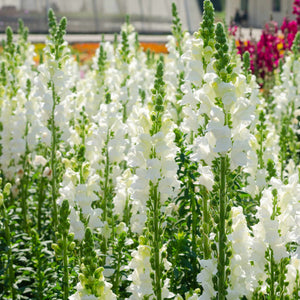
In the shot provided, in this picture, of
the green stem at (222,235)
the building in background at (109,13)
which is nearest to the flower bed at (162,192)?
the green stem at (222,235)

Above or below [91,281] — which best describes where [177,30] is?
above

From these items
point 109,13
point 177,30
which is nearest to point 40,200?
point 177,30

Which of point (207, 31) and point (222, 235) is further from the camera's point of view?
point (207, 31)

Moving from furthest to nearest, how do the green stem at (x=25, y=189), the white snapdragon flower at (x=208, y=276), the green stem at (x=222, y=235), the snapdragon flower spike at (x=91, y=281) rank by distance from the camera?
the green stem at (x=25, y=189) → the white snapdragon flower at (x=208, y=276) → the green stem at (x=222, y=235) → the snapdragon flower spike at (x=91, y=281)

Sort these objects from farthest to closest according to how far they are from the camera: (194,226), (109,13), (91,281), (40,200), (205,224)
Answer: (109,13), (40,200), (194,226), (205,224), (91,281)

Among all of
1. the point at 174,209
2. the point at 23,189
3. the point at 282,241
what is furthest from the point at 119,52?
the point at 282,241

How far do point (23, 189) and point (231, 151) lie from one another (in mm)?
3234

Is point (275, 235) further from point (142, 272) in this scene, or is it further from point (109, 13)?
point (109, 13)

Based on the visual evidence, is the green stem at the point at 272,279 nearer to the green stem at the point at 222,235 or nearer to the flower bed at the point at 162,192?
the flower bed at the point at 162,192

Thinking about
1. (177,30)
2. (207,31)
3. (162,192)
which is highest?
(177,30)

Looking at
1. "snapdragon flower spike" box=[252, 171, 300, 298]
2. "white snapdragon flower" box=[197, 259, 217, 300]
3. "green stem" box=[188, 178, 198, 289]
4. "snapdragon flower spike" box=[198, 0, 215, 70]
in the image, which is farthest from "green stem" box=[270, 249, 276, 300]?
"snapdragon flower spike" box=[198, 0, 215, 70]

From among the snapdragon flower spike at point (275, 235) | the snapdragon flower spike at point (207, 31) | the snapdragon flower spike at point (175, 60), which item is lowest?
the snapdragon flower spike at point (275, 235)

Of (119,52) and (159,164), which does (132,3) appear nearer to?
(119,52)

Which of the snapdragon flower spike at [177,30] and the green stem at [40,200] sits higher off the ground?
the snapdragon flower spike at [177,30]
